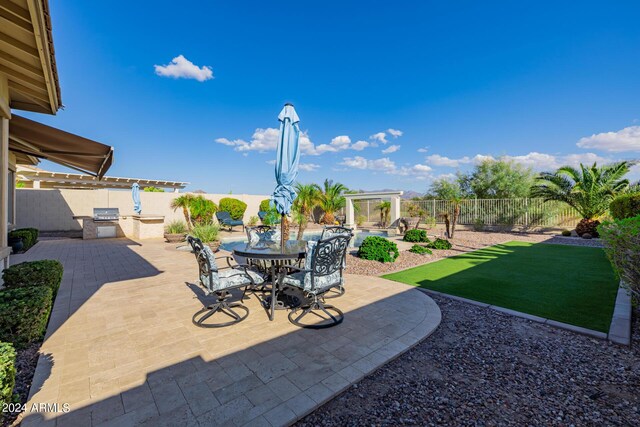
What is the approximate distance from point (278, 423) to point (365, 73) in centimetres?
1637

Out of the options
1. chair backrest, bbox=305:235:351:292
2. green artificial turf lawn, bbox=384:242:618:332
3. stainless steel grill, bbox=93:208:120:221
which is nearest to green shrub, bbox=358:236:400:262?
Answer: green artificial turf lawn, bbox=384:242:618:332

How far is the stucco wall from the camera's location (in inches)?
486

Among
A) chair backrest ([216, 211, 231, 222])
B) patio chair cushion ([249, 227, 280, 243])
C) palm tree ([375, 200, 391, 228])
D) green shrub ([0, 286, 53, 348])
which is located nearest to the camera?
green shrub ([0, 286, 53, 348])

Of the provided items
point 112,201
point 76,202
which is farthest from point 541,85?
point 76,202

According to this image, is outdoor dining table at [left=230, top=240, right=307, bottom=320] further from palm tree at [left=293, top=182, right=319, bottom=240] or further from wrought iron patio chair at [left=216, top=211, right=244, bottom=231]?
palm tree at [left=293, top=182, right=319, bottom=240]

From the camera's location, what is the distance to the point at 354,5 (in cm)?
1052

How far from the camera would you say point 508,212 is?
16.5m

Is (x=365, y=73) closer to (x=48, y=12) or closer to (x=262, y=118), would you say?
(x=262, y=118)

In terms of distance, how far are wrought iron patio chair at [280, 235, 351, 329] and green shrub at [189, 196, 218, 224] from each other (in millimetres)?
13575

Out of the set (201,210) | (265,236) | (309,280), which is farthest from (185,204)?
(309,280)

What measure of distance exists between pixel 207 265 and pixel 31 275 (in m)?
2.68

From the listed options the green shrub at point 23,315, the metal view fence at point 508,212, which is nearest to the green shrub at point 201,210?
the metal view fence at point 508,212

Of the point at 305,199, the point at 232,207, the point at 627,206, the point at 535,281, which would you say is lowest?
the point at 535,281

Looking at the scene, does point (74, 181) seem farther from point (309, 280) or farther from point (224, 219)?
point (309, 280)
